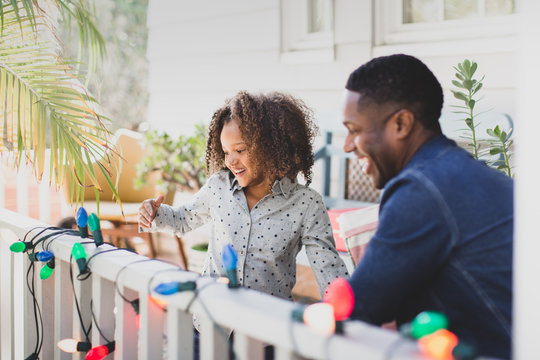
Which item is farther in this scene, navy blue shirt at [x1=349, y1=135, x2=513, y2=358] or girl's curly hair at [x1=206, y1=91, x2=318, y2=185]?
girl's curly hair at [x1=206, y1=91, x2=318, y2=185]

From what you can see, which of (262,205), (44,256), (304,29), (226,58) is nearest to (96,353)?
(44,256)

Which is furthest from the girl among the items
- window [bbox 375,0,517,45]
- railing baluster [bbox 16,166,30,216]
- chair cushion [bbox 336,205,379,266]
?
railing baluster [bbox 16,166,30,216]

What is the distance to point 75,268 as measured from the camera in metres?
1.46

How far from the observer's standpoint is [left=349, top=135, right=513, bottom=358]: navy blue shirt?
970 mm

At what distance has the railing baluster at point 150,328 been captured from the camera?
121 centimetres

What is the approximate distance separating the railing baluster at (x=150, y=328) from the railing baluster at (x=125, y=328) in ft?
0.30

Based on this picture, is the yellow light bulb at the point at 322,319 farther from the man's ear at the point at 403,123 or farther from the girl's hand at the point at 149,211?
the girl's hand at the point at 149,211

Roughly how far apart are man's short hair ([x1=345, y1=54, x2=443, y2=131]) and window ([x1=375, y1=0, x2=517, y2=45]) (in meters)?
1.85

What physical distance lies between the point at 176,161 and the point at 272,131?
209 centimetres

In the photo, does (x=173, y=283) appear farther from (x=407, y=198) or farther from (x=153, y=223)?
(x=153, y=223)

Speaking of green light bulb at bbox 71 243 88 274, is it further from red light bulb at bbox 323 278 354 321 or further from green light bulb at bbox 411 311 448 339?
green light bulb at bbox 411 311 448 339

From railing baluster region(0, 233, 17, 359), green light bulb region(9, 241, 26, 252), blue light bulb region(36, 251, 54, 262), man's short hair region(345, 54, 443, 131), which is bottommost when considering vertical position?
railing baluster region(0, 233, 17, 359)

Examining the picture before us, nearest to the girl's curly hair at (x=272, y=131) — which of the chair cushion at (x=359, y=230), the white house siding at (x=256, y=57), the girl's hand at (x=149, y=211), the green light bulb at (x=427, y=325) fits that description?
the girl's hand at (x=149, y=211)

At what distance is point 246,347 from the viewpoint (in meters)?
0.99
